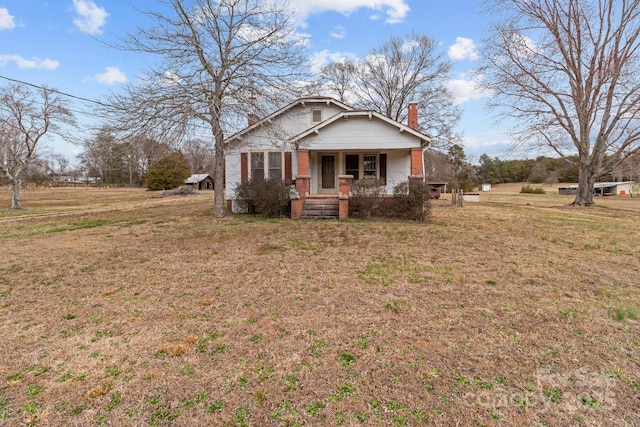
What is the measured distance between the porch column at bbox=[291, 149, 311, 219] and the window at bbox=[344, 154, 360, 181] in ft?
9.67

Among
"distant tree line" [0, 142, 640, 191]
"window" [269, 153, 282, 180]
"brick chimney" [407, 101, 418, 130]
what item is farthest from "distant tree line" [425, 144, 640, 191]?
"window" [269, 153, 282, 180]

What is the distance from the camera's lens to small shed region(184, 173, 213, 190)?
5375 centimetres

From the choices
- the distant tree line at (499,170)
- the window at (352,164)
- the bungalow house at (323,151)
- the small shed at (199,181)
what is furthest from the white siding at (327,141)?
the small shed at (199,181)

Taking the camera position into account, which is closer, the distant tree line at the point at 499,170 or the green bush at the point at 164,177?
the green bush at the point at 164,177

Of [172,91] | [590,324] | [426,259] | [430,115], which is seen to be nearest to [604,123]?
[430,115]

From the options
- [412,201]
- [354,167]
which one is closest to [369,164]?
[354,167]

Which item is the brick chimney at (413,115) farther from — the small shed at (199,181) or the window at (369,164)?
the small shed at (199,181)

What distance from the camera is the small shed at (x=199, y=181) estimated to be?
53750mm

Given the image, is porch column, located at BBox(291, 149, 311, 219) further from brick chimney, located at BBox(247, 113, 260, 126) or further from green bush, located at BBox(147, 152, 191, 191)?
green bush, located at BBox(147, 152, 191, 191)

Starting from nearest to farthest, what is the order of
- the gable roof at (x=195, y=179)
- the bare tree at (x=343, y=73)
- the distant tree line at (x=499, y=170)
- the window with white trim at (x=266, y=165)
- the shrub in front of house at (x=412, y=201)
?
the shrub in front of house at (x=412, y=201), the window with white trim at (x=266, y=165), the bare tree at (x=343, y=73), the distant tree line at (x=499, y=170), the gable roof at (x=195, y=179)

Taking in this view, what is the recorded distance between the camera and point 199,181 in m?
54.8

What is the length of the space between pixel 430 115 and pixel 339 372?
2884 cm

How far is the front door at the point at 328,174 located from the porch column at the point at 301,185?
266cm

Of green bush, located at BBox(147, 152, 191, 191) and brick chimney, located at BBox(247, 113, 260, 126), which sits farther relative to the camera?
green bush, located at BBox(147, 152, 191, 191)
